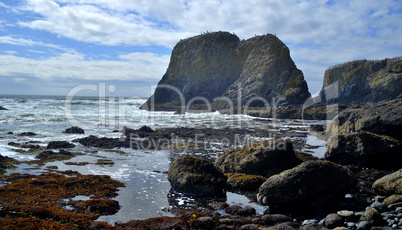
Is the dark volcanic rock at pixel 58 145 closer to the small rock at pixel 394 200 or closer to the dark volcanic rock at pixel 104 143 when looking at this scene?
the dark volcanic rock at pixel 104 143

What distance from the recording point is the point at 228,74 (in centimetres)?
7700

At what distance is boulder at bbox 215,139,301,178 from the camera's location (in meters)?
10.6

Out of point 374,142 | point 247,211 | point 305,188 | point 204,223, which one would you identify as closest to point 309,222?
point 305,188

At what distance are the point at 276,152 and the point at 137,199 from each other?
18.4 feet

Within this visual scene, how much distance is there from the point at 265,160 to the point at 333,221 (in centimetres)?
450

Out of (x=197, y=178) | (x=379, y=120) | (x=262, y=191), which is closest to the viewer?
(x=262, y=191)

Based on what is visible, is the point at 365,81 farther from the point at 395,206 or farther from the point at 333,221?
the point at 333,221

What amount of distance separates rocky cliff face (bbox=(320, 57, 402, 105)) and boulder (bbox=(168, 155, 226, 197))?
68415 millimetres

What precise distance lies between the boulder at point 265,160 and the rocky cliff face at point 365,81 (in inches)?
2570

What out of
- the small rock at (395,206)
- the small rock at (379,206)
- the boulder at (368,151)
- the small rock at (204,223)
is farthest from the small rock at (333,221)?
the boulder at (368,151)

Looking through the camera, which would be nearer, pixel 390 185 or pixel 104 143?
pixel 390 185

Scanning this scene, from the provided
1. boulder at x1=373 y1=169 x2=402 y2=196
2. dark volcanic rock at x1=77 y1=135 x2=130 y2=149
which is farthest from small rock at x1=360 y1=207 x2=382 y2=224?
dark volcanic rock at x1=77 y1=135 x2=130 y2=149

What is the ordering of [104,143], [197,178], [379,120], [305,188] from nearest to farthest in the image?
[305,188] < [197,178] < [379,120] < [104,143]

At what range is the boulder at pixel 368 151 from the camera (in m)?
11.4
